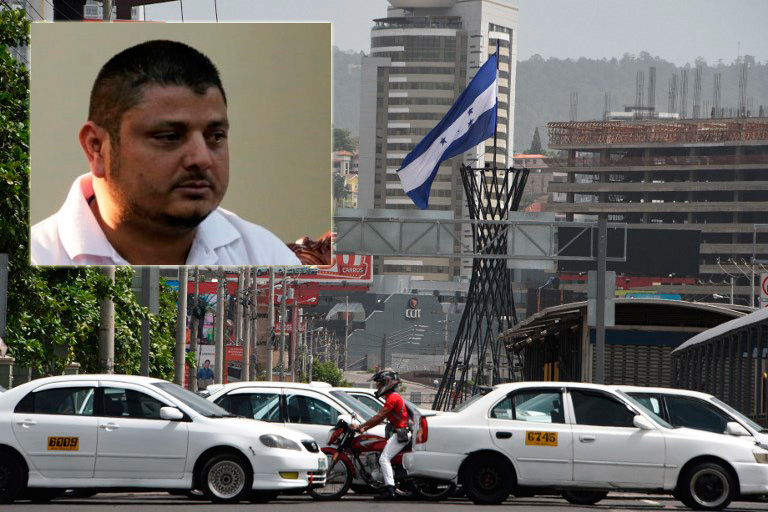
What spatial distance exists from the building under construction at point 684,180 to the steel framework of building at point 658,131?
4.1 inches

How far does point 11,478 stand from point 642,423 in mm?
6808

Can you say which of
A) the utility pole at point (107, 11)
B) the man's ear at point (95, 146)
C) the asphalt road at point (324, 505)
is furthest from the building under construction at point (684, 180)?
the asphalt road at point (324, 505)

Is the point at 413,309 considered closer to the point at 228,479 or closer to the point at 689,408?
the point at 689,408

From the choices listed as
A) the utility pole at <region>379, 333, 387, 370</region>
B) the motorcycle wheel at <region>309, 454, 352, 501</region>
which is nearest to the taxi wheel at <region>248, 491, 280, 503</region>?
the motorcycle wheel at <region>309, 454, 352, 501</region>

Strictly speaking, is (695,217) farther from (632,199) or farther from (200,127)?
(200,127)

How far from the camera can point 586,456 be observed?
17750mm

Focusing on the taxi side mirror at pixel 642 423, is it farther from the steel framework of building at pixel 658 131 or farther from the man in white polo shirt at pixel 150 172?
the steel framework of building at pixel 658 131

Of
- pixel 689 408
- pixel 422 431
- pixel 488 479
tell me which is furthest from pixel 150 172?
pixel 689 408

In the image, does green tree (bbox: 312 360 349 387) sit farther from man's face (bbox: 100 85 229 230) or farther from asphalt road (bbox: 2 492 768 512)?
asphalt road (bbox: 2 492 768 512)

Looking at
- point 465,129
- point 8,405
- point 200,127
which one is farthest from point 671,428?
point 465,129

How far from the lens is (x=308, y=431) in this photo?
20188 millimetres

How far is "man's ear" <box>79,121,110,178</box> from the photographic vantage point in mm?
26766

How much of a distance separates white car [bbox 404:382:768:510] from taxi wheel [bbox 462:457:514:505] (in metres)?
0.01

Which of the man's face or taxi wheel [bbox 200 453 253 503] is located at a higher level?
the man's face
